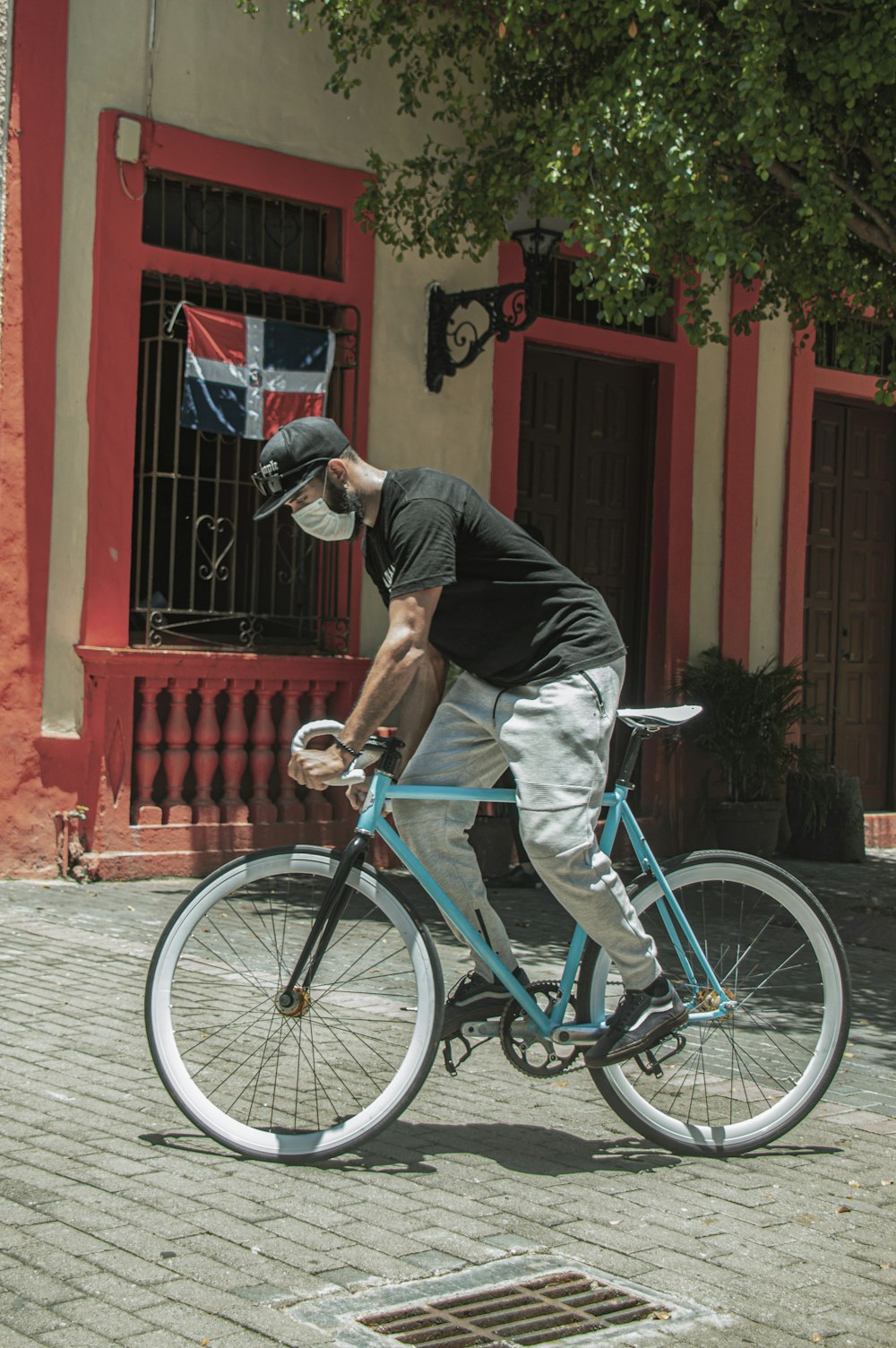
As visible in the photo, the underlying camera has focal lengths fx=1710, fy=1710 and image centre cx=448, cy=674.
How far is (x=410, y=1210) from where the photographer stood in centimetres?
391

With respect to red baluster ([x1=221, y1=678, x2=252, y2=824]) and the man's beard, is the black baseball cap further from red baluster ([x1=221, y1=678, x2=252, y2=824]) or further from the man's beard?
red baluster ([x1=221, y1=678, x2=252, y2=824])

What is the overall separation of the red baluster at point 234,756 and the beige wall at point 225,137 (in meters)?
0.93

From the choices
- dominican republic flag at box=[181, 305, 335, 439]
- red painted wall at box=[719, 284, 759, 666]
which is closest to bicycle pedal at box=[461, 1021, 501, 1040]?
dominican republic flag at box=[181, 305, 335, 439]

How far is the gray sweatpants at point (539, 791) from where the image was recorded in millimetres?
4254

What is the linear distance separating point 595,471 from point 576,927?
7.86m

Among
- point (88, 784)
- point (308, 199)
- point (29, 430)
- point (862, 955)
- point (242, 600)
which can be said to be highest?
point (308, 199)

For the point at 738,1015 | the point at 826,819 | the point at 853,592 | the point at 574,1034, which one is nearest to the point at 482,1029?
the point at 574,1034

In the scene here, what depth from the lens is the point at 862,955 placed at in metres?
8.20

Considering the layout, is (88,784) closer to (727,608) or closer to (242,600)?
(242,600)

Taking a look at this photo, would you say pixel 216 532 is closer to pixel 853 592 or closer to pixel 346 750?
pixel 346 750

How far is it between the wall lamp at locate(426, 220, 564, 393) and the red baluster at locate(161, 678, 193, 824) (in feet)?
8.65

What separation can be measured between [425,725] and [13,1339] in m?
1.96

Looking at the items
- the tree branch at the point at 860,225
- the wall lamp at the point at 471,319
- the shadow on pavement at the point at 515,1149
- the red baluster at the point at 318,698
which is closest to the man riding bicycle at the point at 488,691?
the shadow on pavement at the point at 515,1149

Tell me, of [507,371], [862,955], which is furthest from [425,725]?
[507,371]
